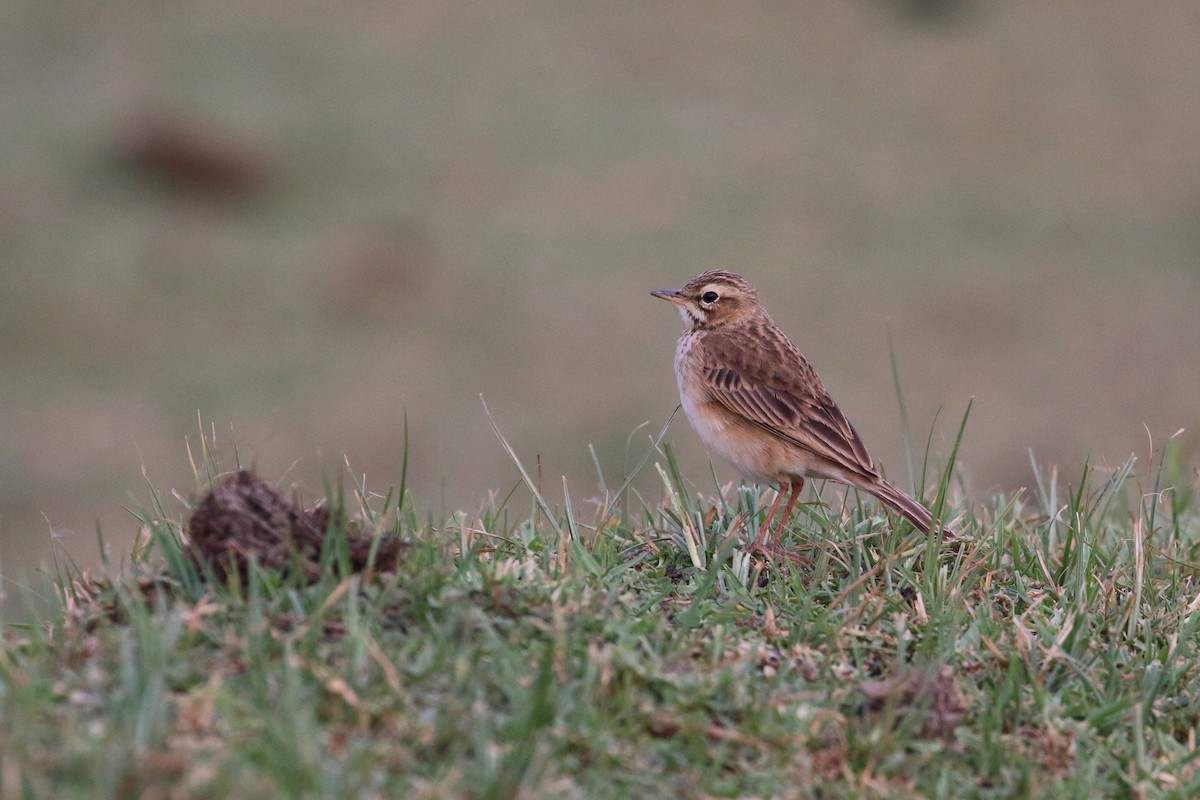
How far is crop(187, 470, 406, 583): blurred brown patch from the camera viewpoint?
409 cm

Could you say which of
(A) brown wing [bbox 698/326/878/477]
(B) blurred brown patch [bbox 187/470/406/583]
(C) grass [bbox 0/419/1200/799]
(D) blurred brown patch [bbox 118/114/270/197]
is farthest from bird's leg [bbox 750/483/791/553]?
(D) blurred brown patch [bbox 118/114/270/197]

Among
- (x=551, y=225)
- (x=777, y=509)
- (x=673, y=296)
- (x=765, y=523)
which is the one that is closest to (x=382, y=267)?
(x=551, y=225)

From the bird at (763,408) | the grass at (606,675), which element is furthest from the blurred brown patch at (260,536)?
the bird at (763,408)

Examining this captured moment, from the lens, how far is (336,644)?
12.3 ft

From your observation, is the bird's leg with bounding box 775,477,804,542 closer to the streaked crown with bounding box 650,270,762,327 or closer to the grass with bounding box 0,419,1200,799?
the grass with bounding box 0,419,1200,799

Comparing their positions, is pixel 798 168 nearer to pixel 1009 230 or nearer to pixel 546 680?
pixel 1009 230

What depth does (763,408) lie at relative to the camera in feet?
19.8

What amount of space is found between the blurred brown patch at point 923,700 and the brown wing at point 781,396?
172 cm

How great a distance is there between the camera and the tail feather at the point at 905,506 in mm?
5117

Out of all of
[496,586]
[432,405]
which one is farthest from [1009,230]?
[496,586]

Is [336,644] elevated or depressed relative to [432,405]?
elevated

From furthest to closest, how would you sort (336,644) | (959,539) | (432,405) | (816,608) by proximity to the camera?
(432,405) → (959,539) → (816,608) → (336,644)

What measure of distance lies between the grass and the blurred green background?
859 centimetres

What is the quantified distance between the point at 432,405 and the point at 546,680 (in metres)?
12.9
